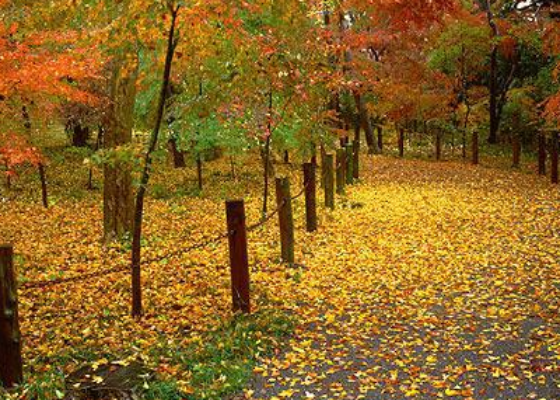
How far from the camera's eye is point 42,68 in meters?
8.91

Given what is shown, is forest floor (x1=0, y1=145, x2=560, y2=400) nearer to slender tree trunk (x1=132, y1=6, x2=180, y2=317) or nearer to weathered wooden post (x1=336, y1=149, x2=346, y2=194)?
slender tree trunk (x1=132, y1=6, x2=180, y2=317)

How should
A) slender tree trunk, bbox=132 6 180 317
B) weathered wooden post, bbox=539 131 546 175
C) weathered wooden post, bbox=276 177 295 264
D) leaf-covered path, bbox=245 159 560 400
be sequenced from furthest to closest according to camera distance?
weathered wooden post, bbox=539 131 546 175 → weathered wooden post, bbox=276 177 295 264 → slender tree trunk, bbox=132 6 180 317 → leaf-covered path, bbox=245 159 560 400

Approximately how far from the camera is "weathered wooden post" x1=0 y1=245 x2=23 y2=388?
175 inches

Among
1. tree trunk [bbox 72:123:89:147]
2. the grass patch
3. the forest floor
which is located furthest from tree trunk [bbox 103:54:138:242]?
tree trunk [bbox 72:123:89:147]

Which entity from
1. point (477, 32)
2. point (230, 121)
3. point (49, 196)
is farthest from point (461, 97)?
point (49, 196)

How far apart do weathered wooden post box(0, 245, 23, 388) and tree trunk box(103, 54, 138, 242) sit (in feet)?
15.3

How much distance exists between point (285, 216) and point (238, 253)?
2235 mm

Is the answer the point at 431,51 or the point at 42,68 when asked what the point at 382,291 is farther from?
the point at 431,51

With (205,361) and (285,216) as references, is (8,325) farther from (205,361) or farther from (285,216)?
(285,216)

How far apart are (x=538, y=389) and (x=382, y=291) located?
294 centimetres

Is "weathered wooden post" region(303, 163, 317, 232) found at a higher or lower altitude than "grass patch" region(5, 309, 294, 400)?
higher

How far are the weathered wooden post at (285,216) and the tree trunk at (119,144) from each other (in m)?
2.57

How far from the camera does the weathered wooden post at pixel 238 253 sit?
6195mm

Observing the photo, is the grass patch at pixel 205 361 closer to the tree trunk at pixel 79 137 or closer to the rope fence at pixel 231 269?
the rope fence at pixel 231 269
